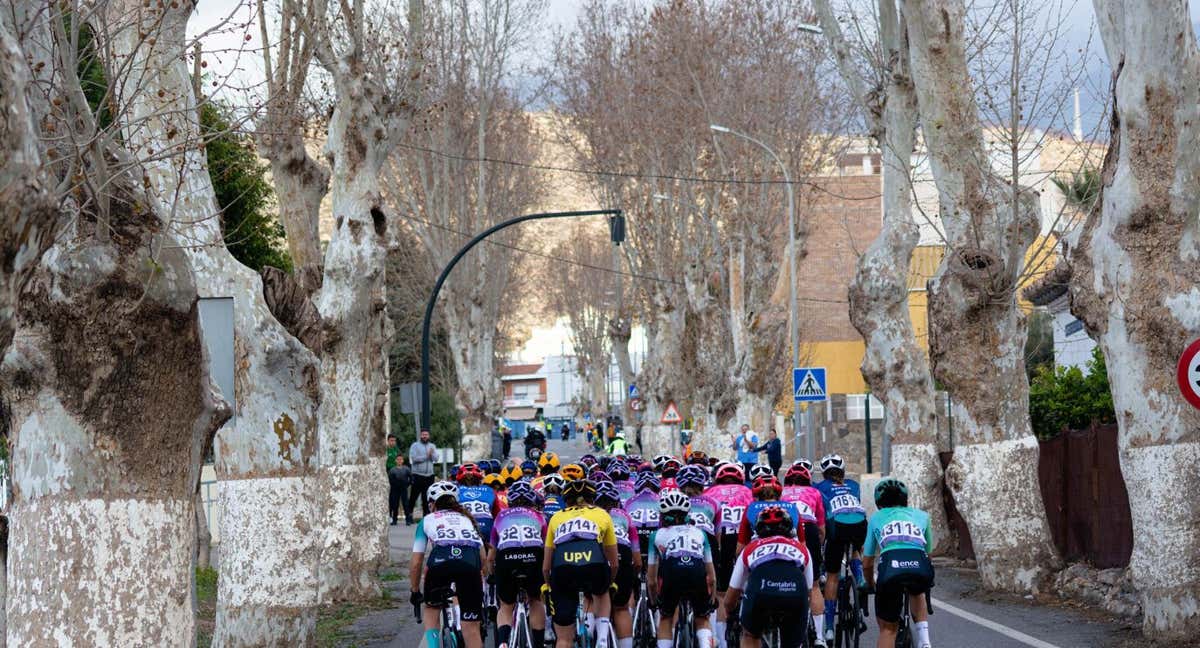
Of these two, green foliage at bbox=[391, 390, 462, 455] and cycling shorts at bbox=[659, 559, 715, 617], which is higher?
green foliage at bbox=[391, 390, 462, 455]

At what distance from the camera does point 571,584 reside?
40.4ft

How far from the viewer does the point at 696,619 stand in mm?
12602

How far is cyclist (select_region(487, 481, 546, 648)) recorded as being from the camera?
13.7 m

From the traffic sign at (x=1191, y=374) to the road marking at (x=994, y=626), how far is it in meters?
4.05

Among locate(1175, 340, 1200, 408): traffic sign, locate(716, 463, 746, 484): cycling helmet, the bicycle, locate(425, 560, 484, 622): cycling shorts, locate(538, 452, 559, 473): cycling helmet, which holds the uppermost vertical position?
locate(1175, 340, 1200, 408): traffic sign

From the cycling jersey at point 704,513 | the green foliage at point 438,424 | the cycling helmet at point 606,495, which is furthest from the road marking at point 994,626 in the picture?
the green foliage at point 438,424

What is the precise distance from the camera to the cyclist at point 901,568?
1145 centimetres

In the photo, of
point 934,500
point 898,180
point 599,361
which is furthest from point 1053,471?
point 599,361

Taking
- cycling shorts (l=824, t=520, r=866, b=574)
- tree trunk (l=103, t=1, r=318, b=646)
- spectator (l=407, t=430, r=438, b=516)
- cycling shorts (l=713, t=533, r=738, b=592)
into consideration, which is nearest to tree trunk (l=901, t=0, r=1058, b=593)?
cycling shorts (l=824, t=520, r=866, b=574)

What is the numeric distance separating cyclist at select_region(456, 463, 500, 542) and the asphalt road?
1641mm

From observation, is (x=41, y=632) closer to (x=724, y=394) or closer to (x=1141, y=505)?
(x=1141, y=505)

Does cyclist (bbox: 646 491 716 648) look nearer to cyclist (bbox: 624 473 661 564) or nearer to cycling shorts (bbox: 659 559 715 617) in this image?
cycling shorts (bbox: 659 559 715 617)

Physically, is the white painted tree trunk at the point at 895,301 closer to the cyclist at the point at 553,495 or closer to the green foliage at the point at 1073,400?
the green foliage at the point at 1073,400

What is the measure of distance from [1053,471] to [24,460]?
15579 mm
